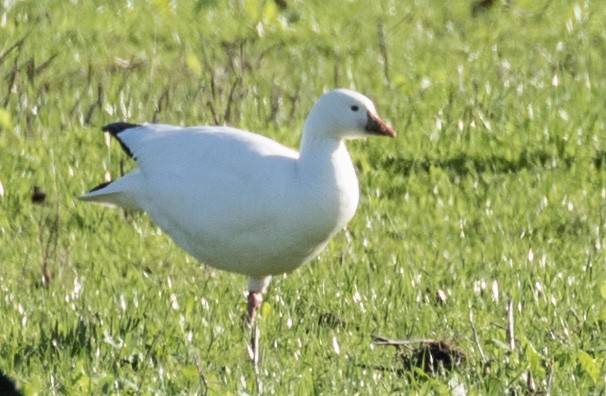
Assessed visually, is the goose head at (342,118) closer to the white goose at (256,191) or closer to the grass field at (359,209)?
the white goose at (256,191)

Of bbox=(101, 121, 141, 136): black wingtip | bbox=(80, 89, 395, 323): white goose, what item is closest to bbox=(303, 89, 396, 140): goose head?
bbox=(80, 89, 395, 323): white goose

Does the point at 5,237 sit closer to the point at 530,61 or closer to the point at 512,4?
the point at 530,61

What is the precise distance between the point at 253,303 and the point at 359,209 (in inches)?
64.6

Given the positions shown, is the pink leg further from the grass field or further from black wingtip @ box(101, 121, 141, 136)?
black wingtip @ box(101, 121, 141, 136)

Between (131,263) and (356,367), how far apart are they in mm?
1866

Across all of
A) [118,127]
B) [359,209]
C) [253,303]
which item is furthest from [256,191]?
[359,209]

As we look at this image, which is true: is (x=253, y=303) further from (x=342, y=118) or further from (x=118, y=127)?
(x=118, y=127)

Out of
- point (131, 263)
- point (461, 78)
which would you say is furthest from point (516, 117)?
point (131, 263)

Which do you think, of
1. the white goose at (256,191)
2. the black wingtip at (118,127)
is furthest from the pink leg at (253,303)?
the black wingtip at (118,127)

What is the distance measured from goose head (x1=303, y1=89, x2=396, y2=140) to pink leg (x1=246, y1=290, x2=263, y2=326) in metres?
0.65

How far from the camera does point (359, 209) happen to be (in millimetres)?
7898

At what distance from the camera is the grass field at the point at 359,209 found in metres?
5.71

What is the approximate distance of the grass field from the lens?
18.7 feet

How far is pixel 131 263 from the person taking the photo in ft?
23.7
